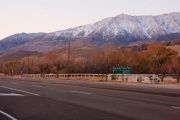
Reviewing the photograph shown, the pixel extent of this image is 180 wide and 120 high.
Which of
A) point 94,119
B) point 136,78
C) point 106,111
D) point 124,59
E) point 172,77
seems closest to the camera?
point 94,119

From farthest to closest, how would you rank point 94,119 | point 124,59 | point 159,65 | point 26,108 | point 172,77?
1. point 124,59
2. point 159,65
3. point 172,77
4. point 26,108
5. point 94,119

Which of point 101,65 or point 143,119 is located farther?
point 101,65

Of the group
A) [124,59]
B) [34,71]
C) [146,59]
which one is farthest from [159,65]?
[34,71]

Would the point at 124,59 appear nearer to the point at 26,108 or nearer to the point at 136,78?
the point at 136,78

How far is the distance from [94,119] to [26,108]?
4.37m

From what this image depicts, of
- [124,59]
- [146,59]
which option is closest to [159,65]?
[146,59]

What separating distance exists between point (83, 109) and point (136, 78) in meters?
37.8

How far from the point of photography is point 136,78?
52.0 meters

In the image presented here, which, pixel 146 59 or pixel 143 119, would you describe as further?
pixel 146 59

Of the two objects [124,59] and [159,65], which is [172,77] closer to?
[159,65]

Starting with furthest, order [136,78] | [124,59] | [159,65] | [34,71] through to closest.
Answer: [34,71] < [124,59] < [159,65] < [136,78]

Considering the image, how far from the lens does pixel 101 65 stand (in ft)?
361

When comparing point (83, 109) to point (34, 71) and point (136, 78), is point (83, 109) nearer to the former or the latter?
point (136, 78)

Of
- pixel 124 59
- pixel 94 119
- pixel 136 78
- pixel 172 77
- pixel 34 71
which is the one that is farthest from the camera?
pixel 34 71
